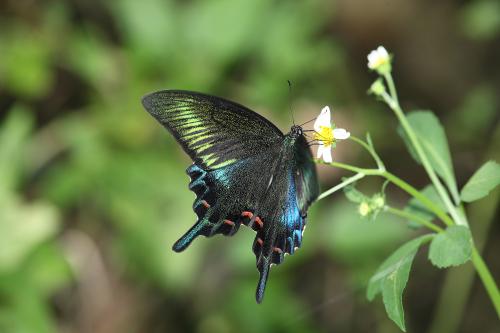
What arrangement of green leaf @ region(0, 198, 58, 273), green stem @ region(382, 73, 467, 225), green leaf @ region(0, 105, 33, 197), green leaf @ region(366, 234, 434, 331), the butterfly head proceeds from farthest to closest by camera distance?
1. green leaf @ region(0, 105, 33, 197)
2. green leaf @ region(0, 198, 58, 273)
3. the butterfly head
4. green stem @ region(382, 73, 467, 225)
5. green leaf @ region(366, 234, 434, 331)

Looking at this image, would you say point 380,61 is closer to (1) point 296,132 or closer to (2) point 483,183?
(1) point 296,132

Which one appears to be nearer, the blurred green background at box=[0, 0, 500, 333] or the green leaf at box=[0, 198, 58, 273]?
the green leaf at box=[0, 198, 58, 273]

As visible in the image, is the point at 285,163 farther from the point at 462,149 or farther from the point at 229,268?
the point at 462,149

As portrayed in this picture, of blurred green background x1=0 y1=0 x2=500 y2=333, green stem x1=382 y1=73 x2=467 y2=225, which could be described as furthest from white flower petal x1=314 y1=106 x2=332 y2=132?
blurred green background x1=0 y1=0 x2=500 y2=333

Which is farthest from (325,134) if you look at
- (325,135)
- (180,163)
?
(180,163)

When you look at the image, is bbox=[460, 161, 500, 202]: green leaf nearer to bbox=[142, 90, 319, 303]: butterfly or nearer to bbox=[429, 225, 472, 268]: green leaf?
bbox=[429, 225, 472, 268]: green leaf

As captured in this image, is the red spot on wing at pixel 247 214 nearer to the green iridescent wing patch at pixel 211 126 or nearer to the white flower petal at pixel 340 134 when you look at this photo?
the green iridescent wing patch at pixel 211 126

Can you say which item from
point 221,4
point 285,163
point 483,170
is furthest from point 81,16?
point 483,170
